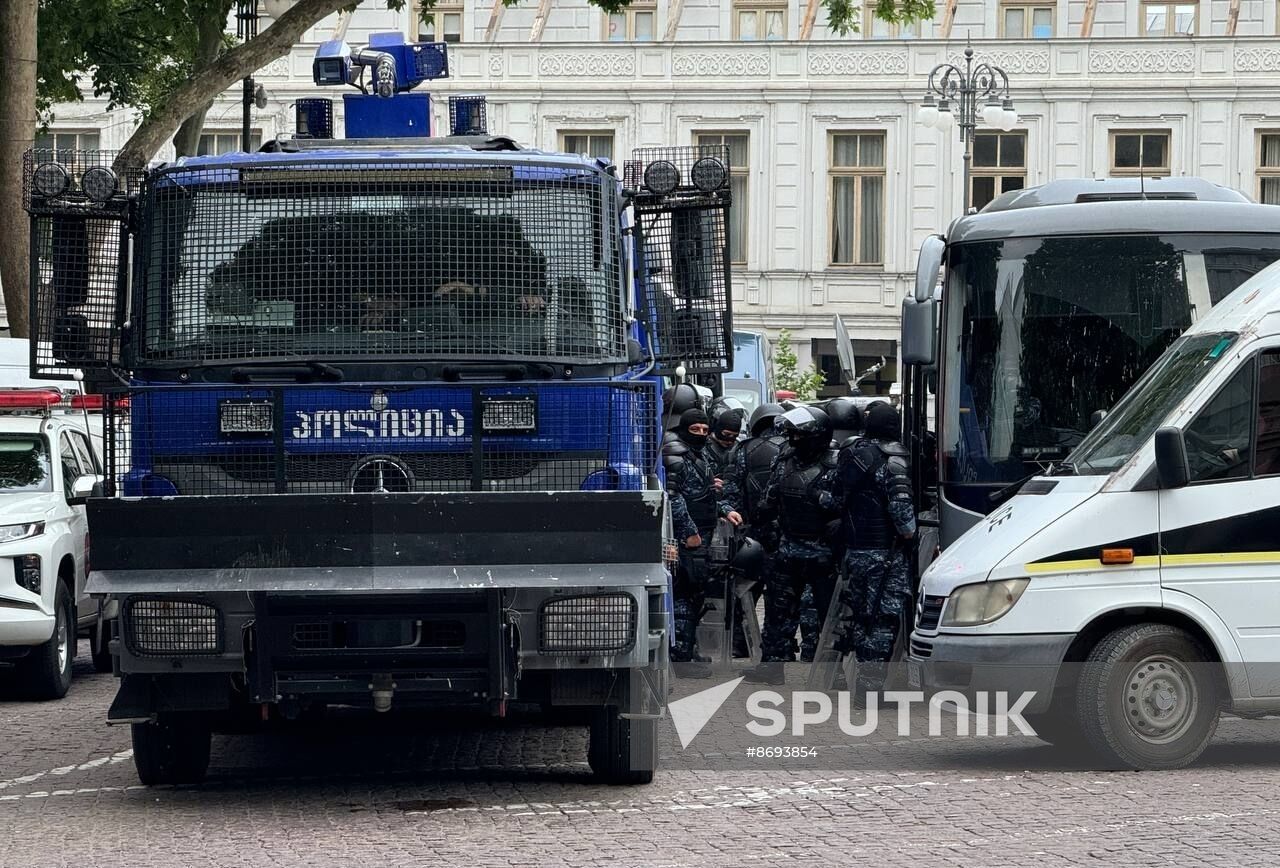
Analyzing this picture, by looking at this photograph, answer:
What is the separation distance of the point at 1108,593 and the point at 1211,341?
4.48 feet

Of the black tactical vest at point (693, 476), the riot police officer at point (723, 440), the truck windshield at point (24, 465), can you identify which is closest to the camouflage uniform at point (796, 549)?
the black tactical vest at point (693, 476)

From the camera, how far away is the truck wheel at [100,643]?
14.4 meters

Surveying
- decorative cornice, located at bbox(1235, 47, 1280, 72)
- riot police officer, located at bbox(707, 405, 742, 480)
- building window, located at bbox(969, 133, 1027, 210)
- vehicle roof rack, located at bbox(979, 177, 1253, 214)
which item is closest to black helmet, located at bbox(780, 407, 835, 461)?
riot police officer, located at bbox(707, 405, 742, 480)

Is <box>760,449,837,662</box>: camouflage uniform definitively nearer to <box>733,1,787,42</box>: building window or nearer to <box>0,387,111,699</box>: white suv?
<box>0,387,111,699</box>: white suv

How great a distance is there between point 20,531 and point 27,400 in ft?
4.27

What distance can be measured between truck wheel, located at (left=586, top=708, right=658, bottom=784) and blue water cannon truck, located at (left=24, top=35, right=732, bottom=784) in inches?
0.5

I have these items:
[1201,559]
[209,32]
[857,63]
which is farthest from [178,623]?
[857,63]

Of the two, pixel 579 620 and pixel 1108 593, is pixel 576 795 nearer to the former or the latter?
pixel 579 620

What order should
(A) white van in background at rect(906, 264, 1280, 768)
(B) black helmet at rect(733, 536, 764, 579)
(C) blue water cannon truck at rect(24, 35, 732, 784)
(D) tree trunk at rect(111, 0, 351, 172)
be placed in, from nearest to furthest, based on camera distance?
(C) blue water cannon truck at rect(24, 35, 732, 784) → (A) white van in background at rect(906, 264, 1280, 768) → (B) black helmet at rect(733, 536, 764, 579) → (D) tree trunk at rect(111, 0, 351, 172)

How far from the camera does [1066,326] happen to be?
41.7 ft

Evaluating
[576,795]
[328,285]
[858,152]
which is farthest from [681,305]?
[858,152]

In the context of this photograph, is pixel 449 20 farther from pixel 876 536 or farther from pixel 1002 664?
pixel 1002 664

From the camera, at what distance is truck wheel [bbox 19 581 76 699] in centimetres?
1354

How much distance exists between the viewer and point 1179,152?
39.4 m
